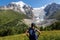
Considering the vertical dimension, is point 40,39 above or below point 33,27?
below

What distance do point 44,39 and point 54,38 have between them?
1.02m

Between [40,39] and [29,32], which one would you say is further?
[40,39]

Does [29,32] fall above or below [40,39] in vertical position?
above

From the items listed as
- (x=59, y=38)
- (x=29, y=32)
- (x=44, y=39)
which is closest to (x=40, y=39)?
(x=44, y=39)

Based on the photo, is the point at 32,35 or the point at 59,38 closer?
the point at 32,35

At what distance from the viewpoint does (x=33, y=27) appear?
628 inches

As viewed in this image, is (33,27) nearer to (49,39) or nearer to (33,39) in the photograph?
(33,39)

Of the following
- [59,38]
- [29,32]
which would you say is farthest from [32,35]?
[59,38]

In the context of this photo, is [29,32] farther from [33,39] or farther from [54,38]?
[54,38]

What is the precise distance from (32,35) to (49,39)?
5.70 meters

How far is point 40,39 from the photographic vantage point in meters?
22.5

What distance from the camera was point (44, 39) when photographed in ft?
72.8

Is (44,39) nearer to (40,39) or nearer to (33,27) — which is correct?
(40,39)

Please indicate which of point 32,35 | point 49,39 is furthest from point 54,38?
point 32,35
